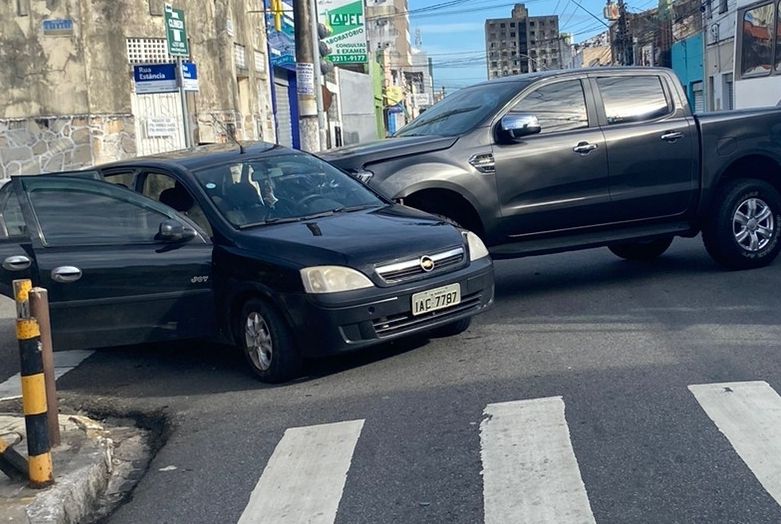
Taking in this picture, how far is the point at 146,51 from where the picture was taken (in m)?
22.9

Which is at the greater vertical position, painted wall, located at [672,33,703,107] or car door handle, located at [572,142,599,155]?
painted wall, located at [672,33,703,107]

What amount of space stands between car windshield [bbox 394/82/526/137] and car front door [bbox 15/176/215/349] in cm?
292

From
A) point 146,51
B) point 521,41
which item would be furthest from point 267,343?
point 521,41

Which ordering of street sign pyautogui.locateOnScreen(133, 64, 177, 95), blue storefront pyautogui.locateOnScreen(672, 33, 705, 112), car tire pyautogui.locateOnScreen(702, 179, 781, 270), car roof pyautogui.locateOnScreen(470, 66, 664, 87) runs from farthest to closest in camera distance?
1. blue storefront pyautogui.locateOnScreen(672, 33, 705, 112)
2. street sign pyautogui.locateOnScreen(133, 64, 177, 95)
3. car tire pyautogui.locateOnScreen(702, 179, 781, 270)
4. car roof pyautogui.locateOnScreen(470, 66, 664, 87)

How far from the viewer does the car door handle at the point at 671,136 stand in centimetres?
934

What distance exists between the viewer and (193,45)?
81.7 feet

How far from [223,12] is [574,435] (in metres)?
22.7

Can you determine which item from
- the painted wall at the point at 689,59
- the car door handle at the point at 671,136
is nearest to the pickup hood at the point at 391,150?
the car door handle at the point at 671,136

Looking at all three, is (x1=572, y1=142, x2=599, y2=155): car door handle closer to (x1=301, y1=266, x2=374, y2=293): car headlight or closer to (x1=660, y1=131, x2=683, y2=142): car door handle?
(x1=660, y1=131, x2=683, y2=142): car door handle

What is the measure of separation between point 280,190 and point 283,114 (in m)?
27.5

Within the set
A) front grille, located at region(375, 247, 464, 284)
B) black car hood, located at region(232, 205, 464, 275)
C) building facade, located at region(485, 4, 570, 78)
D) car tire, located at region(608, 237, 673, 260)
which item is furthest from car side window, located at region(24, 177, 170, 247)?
building facade, located at region(485, 4, 570, 78)

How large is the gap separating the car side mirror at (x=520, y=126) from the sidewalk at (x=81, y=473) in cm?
412

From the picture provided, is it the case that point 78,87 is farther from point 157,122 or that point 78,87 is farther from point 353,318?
point 353,318

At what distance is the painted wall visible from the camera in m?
43.6
